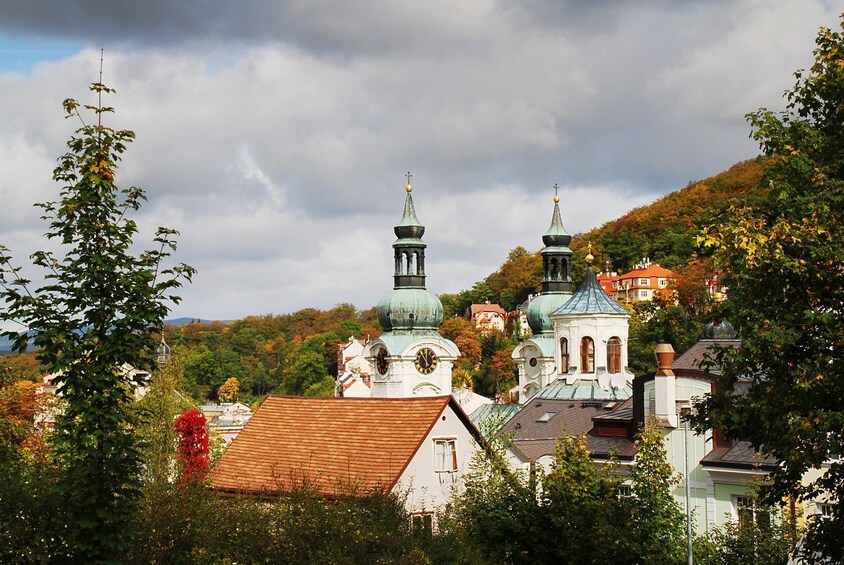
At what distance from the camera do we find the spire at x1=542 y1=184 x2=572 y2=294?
76000 millimetres

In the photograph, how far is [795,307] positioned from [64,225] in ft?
33.2

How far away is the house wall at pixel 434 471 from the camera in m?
28.2

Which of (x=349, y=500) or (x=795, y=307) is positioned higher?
(x=795, y=307)

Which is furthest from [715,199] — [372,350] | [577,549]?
[577,549]

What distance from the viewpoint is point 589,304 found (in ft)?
219

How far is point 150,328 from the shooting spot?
54.1ft

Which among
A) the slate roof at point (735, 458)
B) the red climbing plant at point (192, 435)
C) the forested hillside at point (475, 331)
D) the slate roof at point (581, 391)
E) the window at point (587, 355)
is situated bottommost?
the slate roof at point (735, 458)

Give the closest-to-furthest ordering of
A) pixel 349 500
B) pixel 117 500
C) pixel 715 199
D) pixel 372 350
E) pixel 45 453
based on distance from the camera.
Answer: pixel 117 500, pixel 349 500, pixel 45 453, pixel 372 350, pixel 715 199

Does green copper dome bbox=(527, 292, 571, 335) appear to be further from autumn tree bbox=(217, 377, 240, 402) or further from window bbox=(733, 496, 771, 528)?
autumn tree bbox=(217, 377, 240, 402)

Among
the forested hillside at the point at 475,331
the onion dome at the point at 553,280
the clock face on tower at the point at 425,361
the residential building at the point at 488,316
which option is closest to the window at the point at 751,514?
the clock face on tower at the point at 425,361

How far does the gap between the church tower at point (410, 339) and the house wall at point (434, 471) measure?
30630mm

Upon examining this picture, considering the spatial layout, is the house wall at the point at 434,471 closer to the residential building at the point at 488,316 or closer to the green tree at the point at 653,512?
the green tree at the point at 653,512

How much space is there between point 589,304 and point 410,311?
9.93 metres

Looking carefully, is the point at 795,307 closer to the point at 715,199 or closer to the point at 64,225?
the point at 64,225
